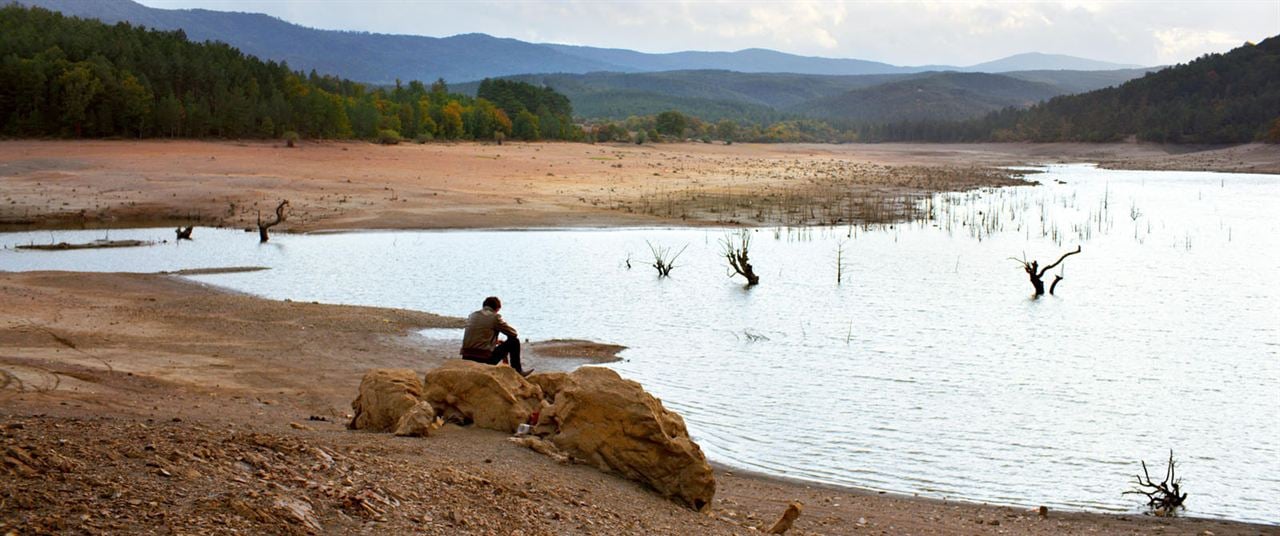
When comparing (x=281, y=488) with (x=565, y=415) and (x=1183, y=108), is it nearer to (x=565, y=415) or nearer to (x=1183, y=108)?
(x=565, y=415)

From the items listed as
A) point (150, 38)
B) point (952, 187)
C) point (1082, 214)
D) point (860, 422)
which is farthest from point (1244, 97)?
point (860, 422)

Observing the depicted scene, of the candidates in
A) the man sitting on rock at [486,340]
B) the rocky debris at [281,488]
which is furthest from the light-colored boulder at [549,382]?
the rocky debris at [281,488]

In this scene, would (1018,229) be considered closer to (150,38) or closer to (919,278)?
(919,278)

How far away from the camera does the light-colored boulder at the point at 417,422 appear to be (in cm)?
898

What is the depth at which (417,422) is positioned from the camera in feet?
29.6

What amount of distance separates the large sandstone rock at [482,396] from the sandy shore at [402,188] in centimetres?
2323

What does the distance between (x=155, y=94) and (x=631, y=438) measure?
52860 millimetres

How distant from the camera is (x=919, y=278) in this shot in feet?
81.7

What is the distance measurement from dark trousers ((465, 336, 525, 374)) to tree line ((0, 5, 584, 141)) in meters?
43.0

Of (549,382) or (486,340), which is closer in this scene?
(549,382)

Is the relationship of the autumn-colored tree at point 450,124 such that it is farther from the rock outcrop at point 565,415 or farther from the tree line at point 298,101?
the rock outcrop at point 565,415

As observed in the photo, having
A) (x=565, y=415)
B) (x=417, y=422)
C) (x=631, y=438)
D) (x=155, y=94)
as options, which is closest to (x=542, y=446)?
(x=565, y=415)

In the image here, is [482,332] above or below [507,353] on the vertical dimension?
above

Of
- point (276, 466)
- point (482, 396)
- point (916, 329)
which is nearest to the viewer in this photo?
point (276, 466)
